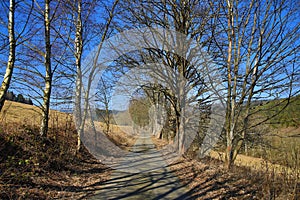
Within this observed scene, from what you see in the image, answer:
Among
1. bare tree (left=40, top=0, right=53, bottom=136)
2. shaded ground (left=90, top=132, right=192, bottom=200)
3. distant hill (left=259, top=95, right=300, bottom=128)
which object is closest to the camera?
shaded ground (left=90, top=132, right=192, bottom=200)

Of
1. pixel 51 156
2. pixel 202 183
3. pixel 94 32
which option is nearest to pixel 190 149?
pixel 202 183

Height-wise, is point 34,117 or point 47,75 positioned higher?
point 47,75

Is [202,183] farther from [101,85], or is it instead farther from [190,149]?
[101,85]

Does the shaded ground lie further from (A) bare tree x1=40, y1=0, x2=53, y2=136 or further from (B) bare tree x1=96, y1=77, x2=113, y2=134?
(B) bare tree x1=96, y1=77, x2=113, y2=134

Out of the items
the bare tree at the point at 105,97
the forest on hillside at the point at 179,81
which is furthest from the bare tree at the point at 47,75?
the bare tree at the point at 105,97

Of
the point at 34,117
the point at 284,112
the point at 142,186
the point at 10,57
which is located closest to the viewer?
the point at 10,57

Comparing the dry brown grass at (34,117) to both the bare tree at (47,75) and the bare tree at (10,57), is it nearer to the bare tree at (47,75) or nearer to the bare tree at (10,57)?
the bare tree at (47,75)

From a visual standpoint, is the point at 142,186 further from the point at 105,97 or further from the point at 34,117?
the point at 105,97

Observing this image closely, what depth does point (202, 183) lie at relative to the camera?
529 cm

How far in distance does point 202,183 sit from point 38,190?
3.93m

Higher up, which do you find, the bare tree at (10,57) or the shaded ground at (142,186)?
the bare tree at (10,57)

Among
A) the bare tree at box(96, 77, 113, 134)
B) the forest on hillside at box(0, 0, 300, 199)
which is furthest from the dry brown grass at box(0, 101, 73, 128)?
the bare tree at box(96, 77, 113, 134)

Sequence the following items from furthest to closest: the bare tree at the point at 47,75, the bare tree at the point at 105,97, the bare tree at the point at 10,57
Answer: the bare tree at the point at 105,97 → the bare tree at the point at 47,75 → the bare tree at the point at 10,57

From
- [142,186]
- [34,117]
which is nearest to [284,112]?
[142,186]
